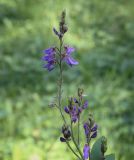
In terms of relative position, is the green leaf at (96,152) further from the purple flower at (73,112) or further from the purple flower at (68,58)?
the purple flower at (68,58)

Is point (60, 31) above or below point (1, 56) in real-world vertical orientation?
above

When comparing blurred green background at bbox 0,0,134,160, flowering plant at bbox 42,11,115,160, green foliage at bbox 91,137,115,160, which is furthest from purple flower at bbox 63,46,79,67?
blurred green background at bbox 0,0,134,160

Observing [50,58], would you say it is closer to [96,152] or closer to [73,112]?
[73,112]

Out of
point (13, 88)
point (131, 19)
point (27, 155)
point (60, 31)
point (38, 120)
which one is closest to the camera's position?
point (60, 31)

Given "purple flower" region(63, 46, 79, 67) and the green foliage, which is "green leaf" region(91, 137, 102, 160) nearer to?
the green foliage

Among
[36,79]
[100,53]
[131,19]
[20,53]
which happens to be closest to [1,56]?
[20,53]

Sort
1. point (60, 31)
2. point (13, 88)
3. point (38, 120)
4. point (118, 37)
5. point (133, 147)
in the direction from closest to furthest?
point (60, 31) → point (133, 147) → point (38, 120) → point (13, 88) → point (118, 37)

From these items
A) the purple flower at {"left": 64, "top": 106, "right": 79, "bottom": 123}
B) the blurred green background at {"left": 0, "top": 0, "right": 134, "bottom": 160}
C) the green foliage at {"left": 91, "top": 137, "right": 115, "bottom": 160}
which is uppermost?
the purple flower at {"left": 64, "top": 106, "right": 79, "bottom": 123}

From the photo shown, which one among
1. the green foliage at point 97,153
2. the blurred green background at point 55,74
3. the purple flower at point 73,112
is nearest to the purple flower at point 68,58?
the purple flower at point 73,112

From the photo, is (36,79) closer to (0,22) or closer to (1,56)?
(1,56)

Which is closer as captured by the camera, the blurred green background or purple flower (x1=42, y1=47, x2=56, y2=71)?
purple flower (x1=42, y1=47, x2=56, y2=71)
